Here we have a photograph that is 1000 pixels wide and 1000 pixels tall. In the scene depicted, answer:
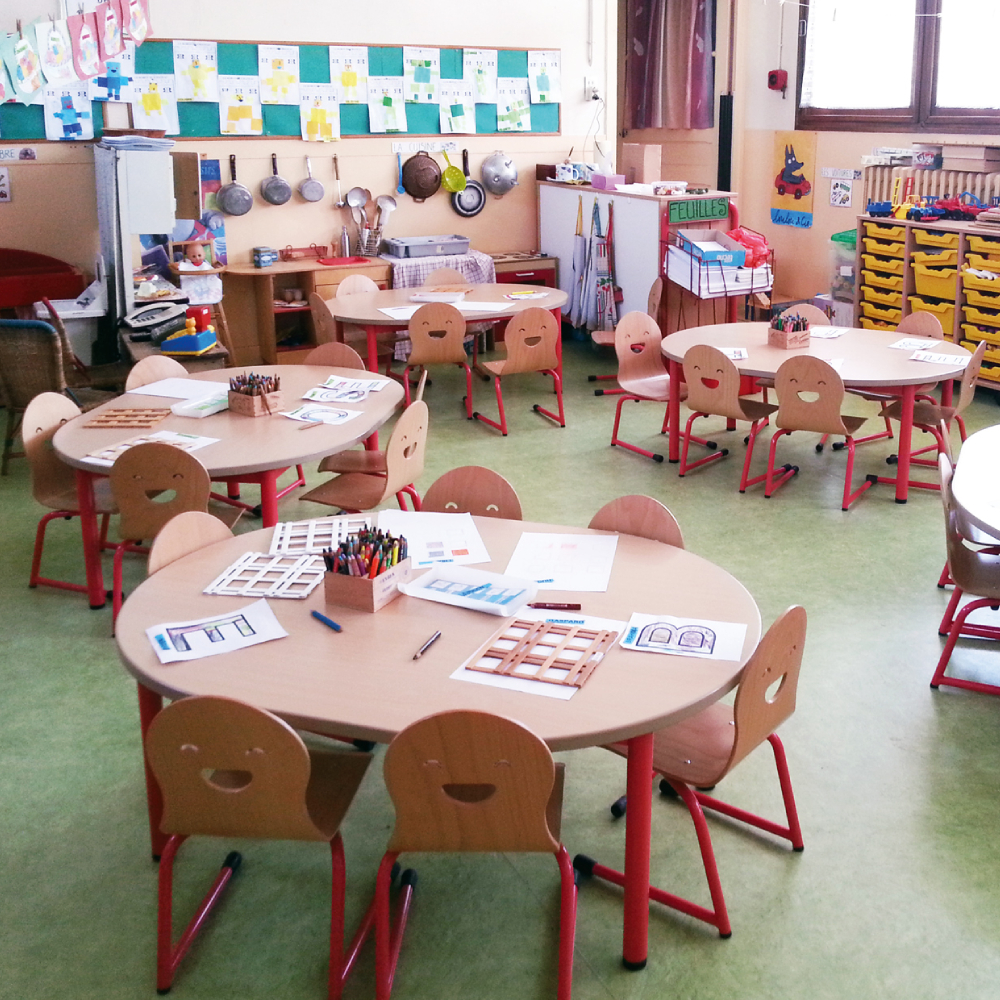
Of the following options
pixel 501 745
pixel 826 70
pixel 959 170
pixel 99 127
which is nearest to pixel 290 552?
pixel 501 745

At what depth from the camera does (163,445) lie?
146 inches

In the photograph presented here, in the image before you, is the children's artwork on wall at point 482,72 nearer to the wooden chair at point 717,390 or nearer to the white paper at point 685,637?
the wooden chair at point 717,390

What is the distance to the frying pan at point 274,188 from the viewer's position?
25.3 ft

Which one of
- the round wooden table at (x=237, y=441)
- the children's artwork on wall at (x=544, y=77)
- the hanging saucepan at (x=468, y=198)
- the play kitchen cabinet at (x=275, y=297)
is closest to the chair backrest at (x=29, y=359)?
the round wooden table at (x=237, y=441)

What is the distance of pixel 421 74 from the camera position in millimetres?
8023

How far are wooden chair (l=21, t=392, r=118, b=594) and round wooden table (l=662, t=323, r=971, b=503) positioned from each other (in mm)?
2791

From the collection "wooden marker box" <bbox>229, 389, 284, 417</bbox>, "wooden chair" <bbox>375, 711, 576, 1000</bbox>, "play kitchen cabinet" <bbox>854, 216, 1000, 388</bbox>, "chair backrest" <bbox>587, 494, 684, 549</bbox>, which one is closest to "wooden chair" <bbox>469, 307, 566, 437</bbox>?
"wooden marker box" <bbox>229, 389, 284, 417</bbox>

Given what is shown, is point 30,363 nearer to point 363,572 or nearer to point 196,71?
point 196,71

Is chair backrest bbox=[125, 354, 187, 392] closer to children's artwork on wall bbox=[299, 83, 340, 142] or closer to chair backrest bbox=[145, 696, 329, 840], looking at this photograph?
chair backrest bbox=[145, 696, 329, 840]

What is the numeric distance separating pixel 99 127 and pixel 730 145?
16.7 ft

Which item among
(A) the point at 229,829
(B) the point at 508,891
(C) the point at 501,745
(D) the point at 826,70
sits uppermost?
(D) the point at 826,70

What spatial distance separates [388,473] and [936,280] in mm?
4687

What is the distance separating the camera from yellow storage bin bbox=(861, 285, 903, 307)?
7.57 m

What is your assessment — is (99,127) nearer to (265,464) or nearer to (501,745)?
(265,464)
